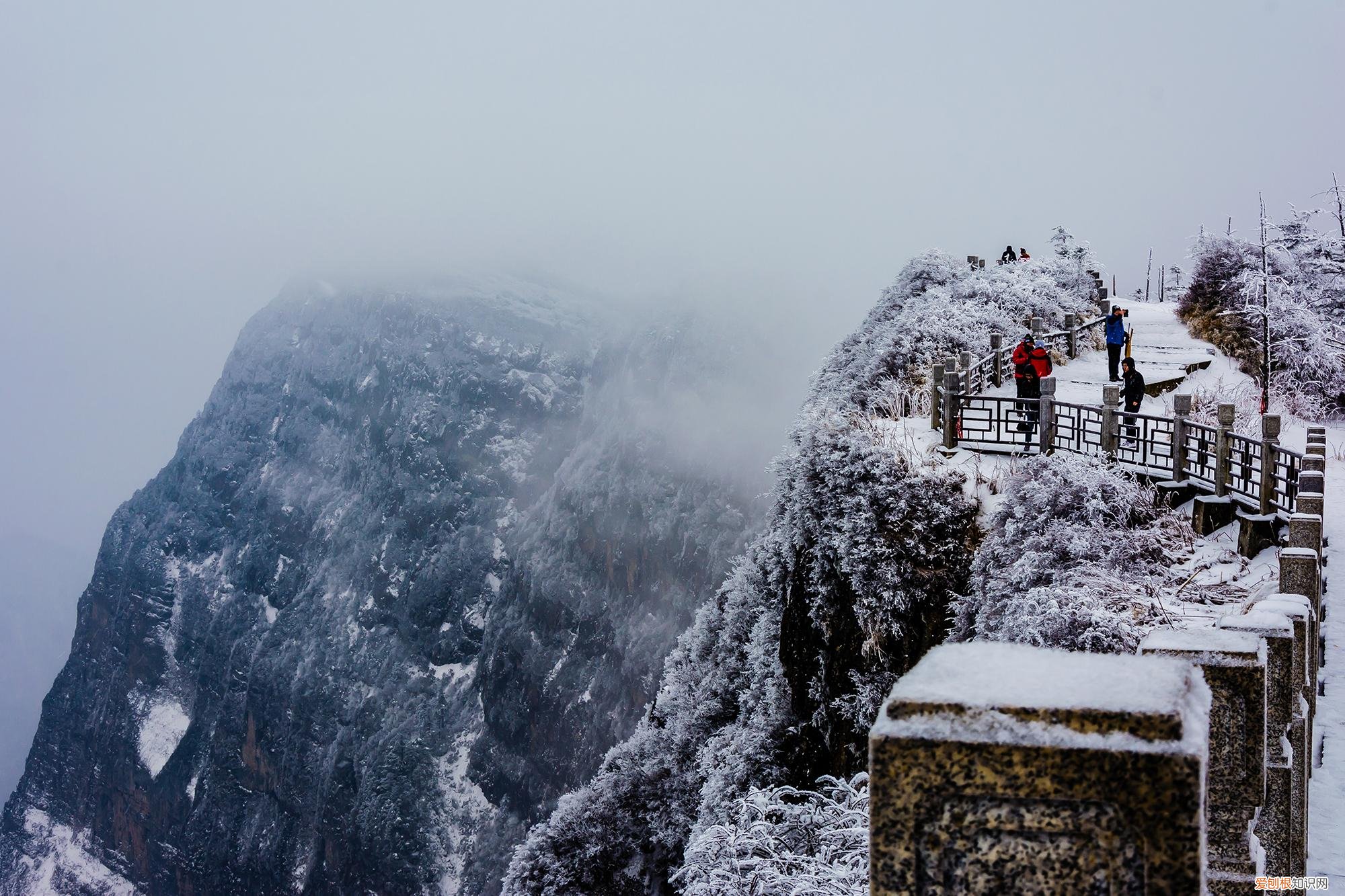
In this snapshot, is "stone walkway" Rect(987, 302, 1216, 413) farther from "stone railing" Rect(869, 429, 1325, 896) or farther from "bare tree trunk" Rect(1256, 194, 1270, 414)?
"stone railing" Rect(869, 429, 1325, 896)

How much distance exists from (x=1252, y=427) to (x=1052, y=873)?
17.8 metres

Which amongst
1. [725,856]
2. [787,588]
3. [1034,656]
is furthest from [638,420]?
[1034,656]

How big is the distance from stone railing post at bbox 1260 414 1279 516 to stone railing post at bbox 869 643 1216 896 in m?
10.2

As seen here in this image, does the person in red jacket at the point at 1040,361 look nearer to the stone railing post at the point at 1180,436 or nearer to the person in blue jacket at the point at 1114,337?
the person in blue jacket at the point at 1114,337

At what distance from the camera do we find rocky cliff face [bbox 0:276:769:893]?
261ft

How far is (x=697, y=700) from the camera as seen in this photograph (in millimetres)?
21344

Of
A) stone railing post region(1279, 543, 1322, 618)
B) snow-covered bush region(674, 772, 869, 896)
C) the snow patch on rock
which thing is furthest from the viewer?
the snow patch on rock

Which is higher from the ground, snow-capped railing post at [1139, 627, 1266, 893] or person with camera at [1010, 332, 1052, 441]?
person with camera at [1010, 332, 1052, 441]

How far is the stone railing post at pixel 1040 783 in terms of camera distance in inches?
57.5

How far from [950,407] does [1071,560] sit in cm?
496

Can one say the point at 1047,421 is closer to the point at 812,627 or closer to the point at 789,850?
the point at 812,627

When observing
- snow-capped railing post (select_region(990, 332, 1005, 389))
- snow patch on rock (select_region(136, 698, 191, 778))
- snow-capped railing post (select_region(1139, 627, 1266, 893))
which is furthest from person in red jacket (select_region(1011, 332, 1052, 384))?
snow patch on rock (select_region(136, 698, 191, 778))

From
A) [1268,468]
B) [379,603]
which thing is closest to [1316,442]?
[1268,468]

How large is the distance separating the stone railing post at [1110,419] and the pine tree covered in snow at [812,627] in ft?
6.33
